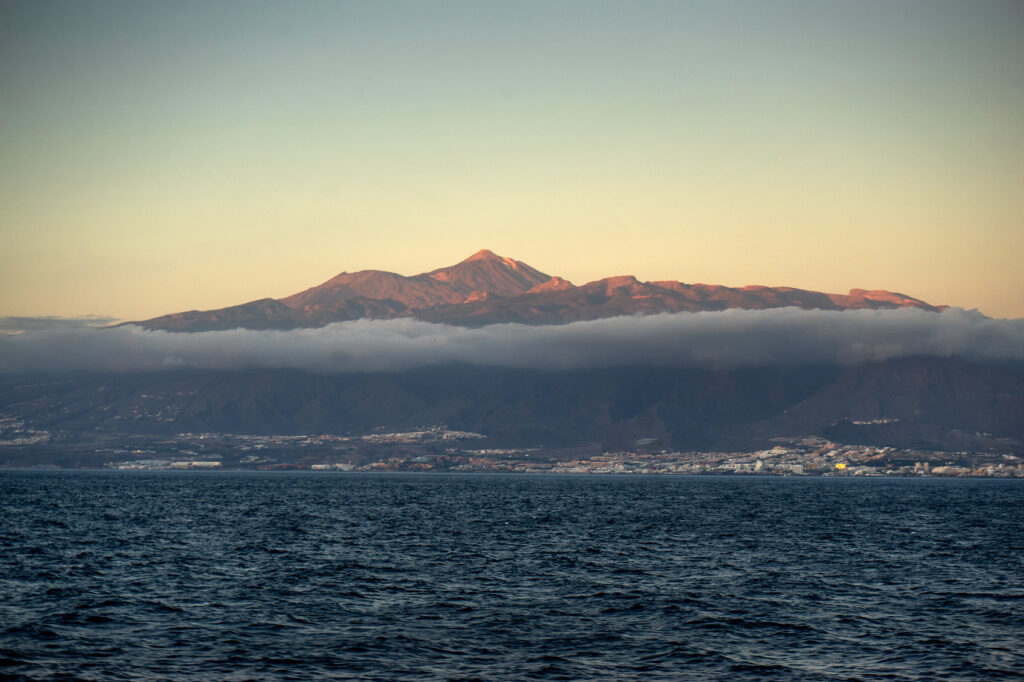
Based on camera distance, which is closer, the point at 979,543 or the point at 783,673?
the point at 783,673

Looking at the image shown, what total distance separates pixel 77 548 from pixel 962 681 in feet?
282

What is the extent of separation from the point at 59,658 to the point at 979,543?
10180 centimetres

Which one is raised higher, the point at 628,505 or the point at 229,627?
the point at 229,627

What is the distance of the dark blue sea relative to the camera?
50.2 meters

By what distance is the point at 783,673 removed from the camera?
48625 millimetres

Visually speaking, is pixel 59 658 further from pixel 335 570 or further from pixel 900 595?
pixel 900 595

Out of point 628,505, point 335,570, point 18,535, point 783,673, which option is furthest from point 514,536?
point 628,505

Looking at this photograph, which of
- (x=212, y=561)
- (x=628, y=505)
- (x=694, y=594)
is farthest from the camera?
(x=628, y=505)

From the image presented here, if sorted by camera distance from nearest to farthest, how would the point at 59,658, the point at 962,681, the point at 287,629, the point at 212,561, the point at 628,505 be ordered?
the point at 962,681
the point at 59,658
the point at 287,629
the point at 212,561
the point at 628,505

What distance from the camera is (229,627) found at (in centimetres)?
5888

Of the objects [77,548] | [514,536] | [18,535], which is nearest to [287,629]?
[77,548]

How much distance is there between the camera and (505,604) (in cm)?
6738

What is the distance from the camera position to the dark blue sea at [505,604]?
50.2 metres

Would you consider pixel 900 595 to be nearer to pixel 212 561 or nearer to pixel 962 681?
pixel 962 681
